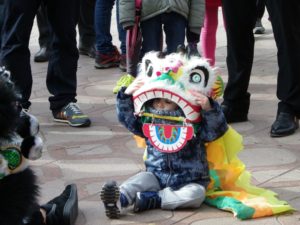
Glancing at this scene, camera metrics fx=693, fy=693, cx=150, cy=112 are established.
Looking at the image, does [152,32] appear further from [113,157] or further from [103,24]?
[103,24]

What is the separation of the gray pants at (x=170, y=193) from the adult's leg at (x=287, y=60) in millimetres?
1200

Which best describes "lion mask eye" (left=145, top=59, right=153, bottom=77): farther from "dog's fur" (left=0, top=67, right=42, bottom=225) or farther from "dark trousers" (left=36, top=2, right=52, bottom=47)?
"dark trousers" (left=36, top=2, right=52, bottom=47)

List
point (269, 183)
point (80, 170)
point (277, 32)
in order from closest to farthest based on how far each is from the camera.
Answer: point (269, 183)
point (80, 170)
point (277, 32)

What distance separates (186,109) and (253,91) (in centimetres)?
229

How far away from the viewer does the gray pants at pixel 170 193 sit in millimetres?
3330

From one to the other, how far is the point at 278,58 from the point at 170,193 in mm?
1542

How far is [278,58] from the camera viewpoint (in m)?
4.50

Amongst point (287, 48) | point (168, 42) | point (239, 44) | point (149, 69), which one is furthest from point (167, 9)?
point (149, 69)

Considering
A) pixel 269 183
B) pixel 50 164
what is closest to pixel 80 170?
pixel 50 164

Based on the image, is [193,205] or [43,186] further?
[43,186]

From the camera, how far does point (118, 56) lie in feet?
21.3

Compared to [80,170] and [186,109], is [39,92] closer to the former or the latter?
[80,170]

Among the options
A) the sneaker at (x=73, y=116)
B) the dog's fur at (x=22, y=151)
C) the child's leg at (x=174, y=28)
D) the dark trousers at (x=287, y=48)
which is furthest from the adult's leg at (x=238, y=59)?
the dog's fur at (x=22, y=151)

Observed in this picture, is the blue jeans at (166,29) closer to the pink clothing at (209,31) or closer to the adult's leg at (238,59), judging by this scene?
the adult's leg at (238,59)
